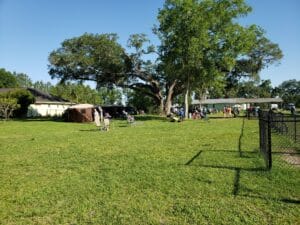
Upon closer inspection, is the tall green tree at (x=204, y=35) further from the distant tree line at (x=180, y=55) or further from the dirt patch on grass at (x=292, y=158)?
the dirt patch on grass at (x=292, y=158)

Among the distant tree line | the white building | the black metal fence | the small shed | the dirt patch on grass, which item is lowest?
the dirt patch on grass

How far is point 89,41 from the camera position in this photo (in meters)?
43.8

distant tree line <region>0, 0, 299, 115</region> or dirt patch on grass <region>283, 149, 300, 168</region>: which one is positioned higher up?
distant tree line <region>0, 0, 299, 115</region>

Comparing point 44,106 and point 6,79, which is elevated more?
point 6,79

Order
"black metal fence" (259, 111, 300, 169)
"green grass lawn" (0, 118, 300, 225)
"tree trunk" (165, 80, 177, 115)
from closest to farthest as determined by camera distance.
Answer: "green grass lawn" (0, 118, 300, 225) → "black metal fence" (259, 111, 300, 169) → "tree trunk" (165, 80, 177, 115)

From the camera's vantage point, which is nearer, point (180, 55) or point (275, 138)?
point (275, 138)

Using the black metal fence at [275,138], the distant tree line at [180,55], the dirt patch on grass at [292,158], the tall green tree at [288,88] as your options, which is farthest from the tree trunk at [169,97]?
the tall green tree at [288,88]

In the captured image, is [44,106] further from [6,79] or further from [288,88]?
[288,88]

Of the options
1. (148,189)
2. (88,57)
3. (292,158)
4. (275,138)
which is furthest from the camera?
(88,57)

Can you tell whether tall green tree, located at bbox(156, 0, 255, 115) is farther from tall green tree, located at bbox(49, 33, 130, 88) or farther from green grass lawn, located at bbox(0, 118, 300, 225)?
green grass lawn, located at bbox(0, 118, 300, 225)

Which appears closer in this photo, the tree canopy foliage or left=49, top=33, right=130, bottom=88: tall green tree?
the tree canopy foliage

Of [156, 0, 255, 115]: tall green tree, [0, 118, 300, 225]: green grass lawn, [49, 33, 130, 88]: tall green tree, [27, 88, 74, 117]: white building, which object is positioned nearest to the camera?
[0, 118, 300, 225]: green grass lawn

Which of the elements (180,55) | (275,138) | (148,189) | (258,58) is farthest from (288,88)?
(148,189)

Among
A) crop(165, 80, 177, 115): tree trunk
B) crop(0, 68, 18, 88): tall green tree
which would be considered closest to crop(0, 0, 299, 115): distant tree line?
crop(165, 80, 177, 115): tree trunk
